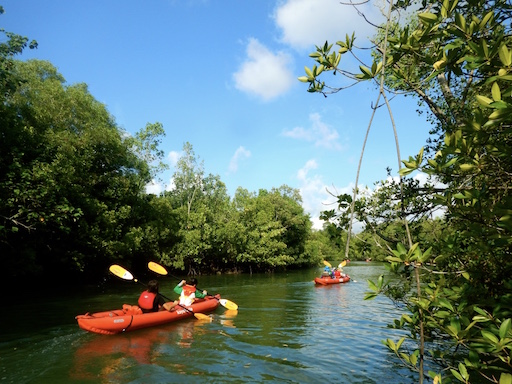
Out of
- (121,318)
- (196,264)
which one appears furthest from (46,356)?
(196,264)

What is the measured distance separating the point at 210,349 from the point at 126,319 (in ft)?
7.46

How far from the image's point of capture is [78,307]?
12680mm

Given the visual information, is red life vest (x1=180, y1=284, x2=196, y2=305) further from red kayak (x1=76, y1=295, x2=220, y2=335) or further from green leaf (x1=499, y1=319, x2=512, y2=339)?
green leaf (x1=499, y1=319, x2=512, y2=339)

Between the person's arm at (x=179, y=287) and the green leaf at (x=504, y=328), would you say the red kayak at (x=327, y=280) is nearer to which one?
the person's arm at (x=179, y=287)

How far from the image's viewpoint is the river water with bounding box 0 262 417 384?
624 cm

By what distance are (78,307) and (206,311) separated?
467cm

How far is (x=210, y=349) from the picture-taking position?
7.96m

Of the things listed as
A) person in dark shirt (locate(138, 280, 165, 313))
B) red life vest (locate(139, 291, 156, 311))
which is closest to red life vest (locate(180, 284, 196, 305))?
person in dark shirt (locate(138, 280, 165, 313))

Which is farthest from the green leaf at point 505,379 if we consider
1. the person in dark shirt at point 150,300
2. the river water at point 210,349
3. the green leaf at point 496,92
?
the person in dark shirt at point 150,300

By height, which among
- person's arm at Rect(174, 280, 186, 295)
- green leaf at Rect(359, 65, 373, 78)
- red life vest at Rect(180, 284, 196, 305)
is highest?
green leaf at Rect(359, 65, 373, 78)

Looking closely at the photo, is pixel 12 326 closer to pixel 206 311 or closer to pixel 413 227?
pixel 206 311

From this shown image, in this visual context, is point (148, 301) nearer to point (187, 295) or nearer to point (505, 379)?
point (187, 295)

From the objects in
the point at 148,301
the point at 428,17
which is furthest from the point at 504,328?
the point at 148,301

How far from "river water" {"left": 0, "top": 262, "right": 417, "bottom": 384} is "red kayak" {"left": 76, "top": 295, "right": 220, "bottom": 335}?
19cm
